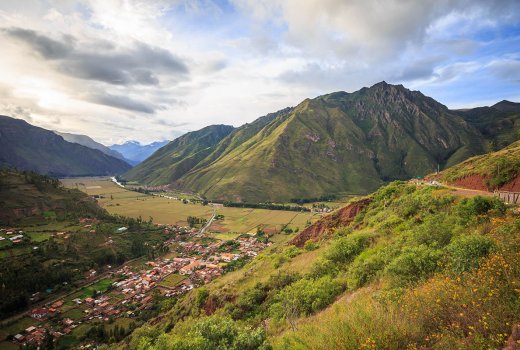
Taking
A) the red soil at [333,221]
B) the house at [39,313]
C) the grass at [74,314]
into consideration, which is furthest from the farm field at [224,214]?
the red soil at [333,221]

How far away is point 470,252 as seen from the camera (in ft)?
31.4

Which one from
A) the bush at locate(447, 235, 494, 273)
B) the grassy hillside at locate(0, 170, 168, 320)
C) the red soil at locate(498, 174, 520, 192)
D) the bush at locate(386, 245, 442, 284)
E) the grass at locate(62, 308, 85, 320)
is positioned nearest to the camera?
the bush at locate(447, 235, 494, 273)

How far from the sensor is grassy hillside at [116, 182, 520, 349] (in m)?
6.18

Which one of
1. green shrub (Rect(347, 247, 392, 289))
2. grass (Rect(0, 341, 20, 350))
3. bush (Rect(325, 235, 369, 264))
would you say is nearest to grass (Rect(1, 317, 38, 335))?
grass (Rect(0, 341, 20, 350))

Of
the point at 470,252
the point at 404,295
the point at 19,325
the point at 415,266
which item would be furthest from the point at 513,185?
the point at 19,325

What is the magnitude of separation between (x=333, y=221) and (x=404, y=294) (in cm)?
2721

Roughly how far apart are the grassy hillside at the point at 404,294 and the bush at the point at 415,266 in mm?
42

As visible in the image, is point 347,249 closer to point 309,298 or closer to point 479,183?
point 309,298

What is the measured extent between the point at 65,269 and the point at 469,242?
97.6m

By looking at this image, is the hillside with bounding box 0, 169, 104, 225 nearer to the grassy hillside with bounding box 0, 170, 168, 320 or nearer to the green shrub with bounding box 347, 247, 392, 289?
the grassy hillside with bounding box 0, 170, 168, 320

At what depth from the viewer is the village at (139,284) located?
5557 cm

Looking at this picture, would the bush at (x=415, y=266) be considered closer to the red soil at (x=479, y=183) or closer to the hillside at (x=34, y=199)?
the red soil at (x=479, y=183)

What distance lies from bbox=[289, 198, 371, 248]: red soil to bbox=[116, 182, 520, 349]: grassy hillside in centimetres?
1096

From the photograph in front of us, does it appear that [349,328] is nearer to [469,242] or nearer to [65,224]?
[469,242]
